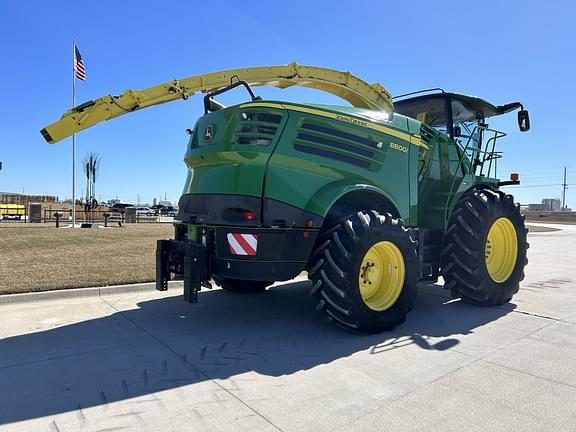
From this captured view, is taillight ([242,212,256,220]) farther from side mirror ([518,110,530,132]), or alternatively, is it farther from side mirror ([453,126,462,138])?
side mirror ([518,110,530,132])

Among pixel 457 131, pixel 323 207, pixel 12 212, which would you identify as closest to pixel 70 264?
pixel 323 207

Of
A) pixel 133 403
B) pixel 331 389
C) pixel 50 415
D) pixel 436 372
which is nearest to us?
pixel 50 415

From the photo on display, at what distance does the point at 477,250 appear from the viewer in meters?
5.63

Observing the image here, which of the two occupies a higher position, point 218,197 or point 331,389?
point 218,197

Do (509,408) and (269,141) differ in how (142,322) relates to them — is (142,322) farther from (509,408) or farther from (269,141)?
(509,408)

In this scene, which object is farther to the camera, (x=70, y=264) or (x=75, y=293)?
(x=70, y=264)

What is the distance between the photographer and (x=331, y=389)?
3.25 m

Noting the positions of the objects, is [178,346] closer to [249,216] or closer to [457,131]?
[249,216]

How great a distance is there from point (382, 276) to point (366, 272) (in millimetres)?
272

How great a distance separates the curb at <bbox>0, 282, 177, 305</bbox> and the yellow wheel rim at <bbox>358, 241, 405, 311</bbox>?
365cm

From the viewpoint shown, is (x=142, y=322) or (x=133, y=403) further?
(x=142, y=322)

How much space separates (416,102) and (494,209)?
222 cm

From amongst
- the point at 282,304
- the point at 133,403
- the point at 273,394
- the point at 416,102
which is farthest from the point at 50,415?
the point at 416,102

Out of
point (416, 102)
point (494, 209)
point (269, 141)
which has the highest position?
point (416, 102)
